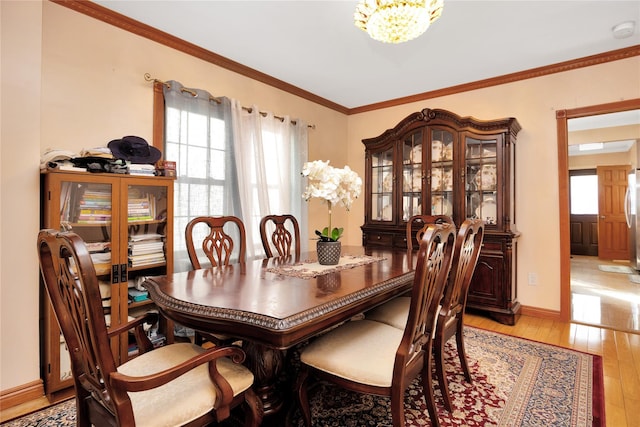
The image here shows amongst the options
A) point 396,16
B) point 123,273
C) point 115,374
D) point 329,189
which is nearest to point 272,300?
point 115,374

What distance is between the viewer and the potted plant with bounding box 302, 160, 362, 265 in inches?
76.6

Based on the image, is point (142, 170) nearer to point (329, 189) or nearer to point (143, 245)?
point (143, 245)

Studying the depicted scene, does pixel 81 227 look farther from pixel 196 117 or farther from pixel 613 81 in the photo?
pixel 613 81

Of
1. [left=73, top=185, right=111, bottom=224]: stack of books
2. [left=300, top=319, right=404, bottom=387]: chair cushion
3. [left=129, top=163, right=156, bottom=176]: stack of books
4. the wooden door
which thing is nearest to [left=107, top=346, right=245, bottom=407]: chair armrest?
[left=300, top=319, right=404, bottom=387]: chair cushion

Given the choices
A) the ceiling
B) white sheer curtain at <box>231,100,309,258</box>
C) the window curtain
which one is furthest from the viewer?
white sheer curtain at <box>231,100,309,258</box>

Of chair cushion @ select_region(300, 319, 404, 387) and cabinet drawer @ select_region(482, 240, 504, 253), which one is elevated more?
cabinet drawer @ select_region(482, 240, 504, 253)

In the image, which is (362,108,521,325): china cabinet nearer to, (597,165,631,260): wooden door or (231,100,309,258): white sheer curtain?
(231,100,309,258): white sheer curtain

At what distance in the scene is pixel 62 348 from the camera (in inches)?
72.5

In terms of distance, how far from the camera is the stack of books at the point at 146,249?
2131 mm

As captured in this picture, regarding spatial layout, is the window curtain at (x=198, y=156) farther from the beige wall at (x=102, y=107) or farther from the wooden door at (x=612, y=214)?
the wooden door at (x=612, y=214)

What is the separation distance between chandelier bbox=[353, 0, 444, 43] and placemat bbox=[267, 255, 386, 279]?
4.70 ft

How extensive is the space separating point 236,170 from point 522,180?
2.94 metres

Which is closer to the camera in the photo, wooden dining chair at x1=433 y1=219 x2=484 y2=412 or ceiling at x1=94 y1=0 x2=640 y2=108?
wooden dining chair at x1=433 y1=219 x2=484 y2=412

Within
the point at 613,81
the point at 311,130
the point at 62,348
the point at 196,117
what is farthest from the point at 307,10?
the point at 613,81
